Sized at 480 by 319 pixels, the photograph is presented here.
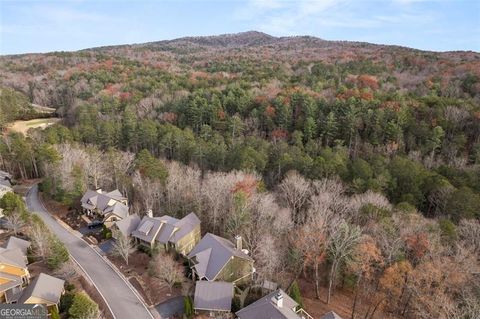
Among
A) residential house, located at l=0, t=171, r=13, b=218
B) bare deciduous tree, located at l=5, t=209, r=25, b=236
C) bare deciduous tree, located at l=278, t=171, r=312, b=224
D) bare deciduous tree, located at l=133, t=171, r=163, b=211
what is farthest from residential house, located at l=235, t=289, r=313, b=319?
residential house, located at l=0, t=171, r=13, b=218

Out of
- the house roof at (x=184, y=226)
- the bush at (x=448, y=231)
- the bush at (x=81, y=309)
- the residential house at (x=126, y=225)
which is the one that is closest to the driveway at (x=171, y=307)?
the bush at (x=81, y=309)

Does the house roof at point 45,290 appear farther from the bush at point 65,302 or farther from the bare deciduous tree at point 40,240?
the bare deciduous tree at point 40,240

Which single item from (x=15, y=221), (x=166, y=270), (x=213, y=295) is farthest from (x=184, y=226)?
(x=15, y=221)

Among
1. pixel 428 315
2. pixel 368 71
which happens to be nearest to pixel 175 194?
pixel 428 315

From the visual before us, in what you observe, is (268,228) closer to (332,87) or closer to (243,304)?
(243,304)

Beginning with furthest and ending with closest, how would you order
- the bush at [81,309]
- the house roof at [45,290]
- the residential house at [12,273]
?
the residential house at [12,273]
the house roof at [45,290]
the bush at [81,309]

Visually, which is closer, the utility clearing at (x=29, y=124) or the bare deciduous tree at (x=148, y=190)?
the bare deciduous tree at (x=148, y=190)
